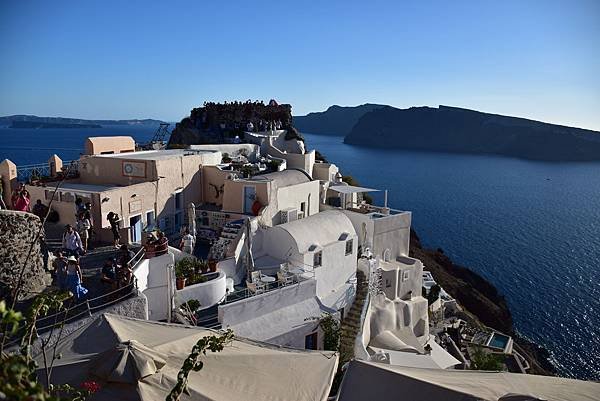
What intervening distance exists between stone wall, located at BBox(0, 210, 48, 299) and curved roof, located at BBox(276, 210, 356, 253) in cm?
918

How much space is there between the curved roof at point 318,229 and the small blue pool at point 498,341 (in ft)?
55.3

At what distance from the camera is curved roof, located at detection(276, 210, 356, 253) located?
1831 centimetres

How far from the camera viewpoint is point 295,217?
22438mm

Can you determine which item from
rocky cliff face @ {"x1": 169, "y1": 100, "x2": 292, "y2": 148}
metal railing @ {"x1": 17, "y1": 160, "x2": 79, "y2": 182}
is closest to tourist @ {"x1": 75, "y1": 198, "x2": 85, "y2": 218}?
metal railing @ {"x1": 17, "y1": 160, "x2": 79, "y2": 182}

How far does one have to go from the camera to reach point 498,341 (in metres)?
32.3

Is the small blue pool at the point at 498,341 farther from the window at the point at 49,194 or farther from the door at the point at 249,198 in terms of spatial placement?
the window at the point at 49,194

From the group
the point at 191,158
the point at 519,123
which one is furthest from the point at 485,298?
the point at 519,123

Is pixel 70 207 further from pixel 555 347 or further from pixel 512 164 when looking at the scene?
pixel 512 164

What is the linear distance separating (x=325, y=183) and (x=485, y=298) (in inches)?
922

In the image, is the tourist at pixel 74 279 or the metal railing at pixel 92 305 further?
the tourist at pixel 74 279

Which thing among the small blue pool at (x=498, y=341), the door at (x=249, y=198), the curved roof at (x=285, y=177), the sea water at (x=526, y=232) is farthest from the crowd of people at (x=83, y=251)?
the sea water at (x=526, y=232)

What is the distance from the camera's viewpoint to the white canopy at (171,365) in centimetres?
711

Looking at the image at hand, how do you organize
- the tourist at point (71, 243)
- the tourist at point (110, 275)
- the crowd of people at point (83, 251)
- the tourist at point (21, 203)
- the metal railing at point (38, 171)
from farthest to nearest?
the metal railing at point (38, 171) < the tourist at point (21, 203) < the tourist at point (71, 243) < the tourist at point (110, 275) < the crowd of people at point (83, 251)

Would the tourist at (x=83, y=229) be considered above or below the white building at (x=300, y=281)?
above
